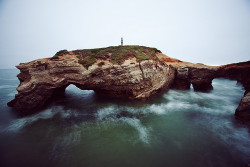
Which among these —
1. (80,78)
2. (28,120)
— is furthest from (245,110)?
(28,120)

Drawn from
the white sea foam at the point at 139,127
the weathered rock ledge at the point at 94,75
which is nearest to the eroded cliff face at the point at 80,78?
the weathered rock ledge at the point at 94,75

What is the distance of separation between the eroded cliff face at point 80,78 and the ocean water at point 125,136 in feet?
4.20

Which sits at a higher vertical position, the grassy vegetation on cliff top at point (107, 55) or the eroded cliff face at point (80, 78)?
the grassy vegetation on cliff top at point (107, 55)

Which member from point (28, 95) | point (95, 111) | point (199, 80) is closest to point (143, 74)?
point (95, 111)

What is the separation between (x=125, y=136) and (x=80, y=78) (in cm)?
681

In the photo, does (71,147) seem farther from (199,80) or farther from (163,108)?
(199,80)

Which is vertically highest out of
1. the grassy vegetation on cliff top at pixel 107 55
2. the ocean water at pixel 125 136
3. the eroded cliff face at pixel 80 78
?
the grassy vegetation on cliff top at pixel 107 55

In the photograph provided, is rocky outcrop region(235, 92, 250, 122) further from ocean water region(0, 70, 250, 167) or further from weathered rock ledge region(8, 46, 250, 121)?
ocean water region(0, 70, 250, 167)

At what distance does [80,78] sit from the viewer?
10.4 metres

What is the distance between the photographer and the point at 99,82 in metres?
10.7

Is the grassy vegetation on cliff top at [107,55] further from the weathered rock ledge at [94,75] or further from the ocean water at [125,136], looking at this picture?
the ocean water at [125,136]

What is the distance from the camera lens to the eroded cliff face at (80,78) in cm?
967

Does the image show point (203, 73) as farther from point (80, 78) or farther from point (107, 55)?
point (80, 78)

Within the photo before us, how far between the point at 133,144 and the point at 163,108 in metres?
5.10
